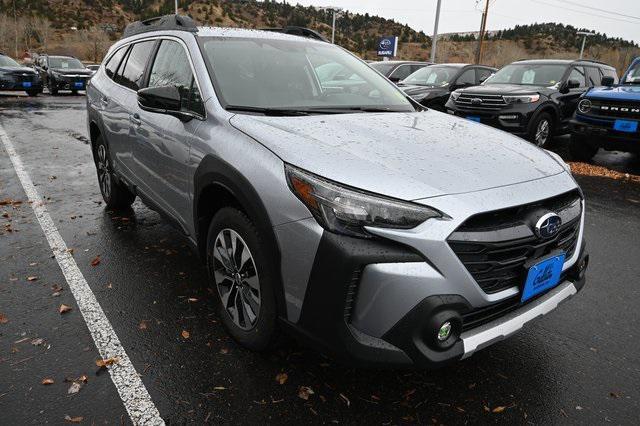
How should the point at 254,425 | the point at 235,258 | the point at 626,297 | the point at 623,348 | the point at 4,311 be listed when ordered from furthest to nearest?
the point at 626,297, the point at 4,311, the point at 623,348, the point at 235,258, the point at 254,425

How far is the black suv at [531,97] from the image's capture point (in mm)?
8633

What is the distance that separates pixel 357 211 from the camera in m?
1.96

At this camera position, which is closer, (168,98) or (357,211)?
(357,211)

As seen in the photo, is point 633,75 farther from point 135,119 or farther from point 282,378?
point 282,378

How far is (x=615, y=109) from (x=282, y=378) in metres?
7.34

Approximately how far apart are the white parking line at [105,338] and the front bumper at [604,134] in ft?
25.1

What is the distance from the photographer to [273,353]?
2.68 m

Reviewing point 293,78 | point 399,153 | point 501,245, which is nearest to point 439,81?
point 293,78

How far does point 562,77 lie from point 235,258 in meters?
9.30

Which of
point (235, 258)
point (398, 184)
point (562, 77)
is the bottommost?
point (235, 258)

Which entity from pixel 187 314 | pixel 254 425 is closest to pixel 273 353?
pixel 254 425

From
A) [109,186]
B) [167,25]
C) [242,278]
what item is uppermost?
[167,25]

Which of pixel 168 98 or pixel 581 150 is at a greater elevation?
pixel 168 98

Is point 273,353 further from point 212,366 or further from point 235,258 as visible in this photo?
point 235,258
